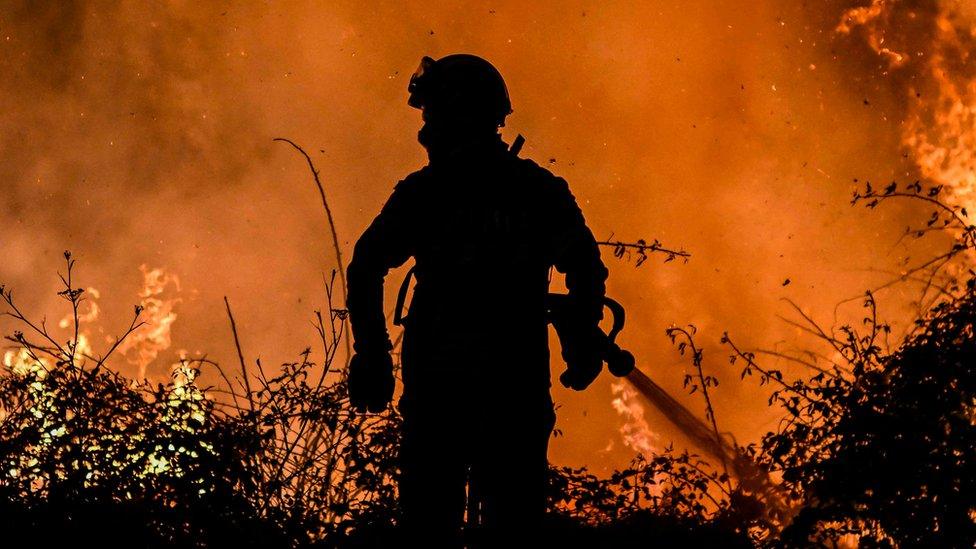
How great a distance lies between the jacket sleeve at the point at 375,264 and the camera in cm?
375

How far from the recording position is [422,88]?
12.7 feet

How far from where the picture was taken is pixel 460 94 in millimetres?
3756

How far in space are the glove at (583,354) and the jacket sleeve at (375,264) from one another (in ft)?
Result: 2.97

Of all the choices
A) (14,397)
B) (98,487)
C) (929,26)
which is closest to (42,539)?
(98,487)

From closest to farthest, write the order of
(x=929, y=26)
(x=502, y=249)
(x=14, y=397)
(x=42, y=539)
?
(x=502, y=249), (x=42, y=539), (x=14, y=397), (x=929, y=26)

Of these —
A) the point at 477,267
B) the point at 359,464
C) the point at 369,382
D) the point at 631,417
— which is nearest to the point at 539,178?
the point at 477,267

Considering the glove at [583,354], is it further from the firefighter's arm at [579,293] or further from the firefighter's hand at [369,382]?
the firefighter's hand at [369,382]

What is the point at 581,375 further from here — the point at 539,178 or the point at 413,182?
the point at 413,182

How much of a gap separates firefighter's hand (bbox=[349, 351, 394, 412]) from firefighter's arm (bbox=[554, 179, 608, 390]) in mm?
874

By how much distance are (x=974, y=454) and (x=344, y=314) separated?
502 centimetres

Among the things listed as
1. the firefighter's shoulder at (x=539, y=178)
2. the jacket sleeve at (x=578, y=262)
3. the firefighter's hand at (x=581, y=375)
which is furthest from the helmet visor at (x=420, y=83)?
the firefighter's hand at (x=581, y=375)

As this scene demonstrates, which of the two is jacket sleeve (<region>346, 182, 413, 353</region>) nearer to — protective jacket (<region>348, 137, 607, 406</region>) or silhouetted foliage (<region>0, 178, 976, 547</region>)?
protective jacket (<region>348, 137, 607, 406</region>)

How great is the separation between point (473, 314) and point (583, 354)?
597 millimetres

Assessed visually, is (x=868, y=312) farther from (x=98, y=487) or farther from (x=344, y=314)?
(x=98, y=487)
